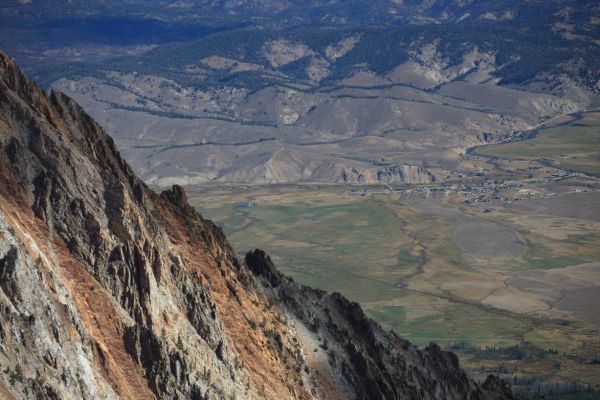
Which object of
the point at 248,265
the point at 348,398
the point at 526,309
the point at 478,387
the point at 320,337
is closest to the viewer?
the point at 348,398

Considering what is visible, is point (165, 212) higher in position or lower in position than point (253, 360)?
higher

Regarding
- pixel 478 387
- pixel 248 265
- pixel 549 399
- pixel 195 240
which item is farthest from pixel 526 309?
pixel 195 240

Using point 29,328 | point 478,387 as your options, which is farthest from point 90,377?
point 478,387

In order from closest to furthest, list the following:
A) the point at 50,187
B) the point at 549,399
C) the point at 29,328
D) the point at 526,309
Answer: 1. the point at 29,328
2. the point at 50,187
3. the point at 549,399
4. the point at 526,309

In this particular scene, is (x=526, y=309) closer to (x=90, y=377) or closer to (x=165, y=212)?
(x=165, y=212)

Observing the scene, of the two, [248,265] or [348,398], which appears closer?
[348,398]

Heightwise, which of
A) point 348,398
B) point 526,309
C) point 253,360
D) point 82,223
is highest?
point 82,223

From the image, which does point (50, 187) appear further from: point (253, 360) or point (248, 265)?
point (248, 265)
